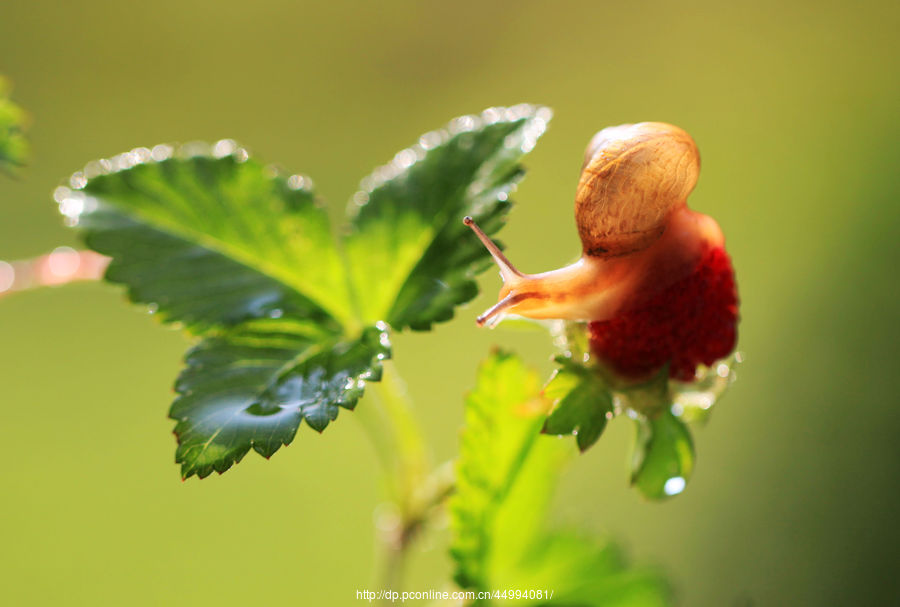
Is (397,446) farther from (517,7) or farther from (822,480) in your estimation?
(517,7)

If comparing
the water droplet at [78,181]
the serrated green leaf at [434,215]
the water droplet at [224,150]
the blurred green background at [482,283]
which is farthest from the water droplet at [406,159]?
A: the blurred green background at [482,283]

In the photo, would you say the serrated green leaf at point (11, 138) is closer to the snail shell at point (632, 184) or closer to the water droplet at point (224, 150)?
the water droplet at point (224, 150)

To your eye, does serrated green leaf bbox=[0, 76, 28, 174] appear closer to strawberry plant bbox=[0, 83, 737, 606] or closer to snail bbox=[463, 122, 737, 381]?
strawberry plant bbox=[0, 83, 737, 606]

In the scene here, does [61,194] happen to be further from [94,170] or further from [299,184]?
[299,184]

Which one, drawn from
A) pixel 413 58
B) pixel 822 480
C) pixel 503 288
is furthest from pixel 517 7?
pixel 503 288

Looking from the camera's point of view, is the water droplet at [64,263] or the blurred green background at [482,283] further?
the blurred green background at [482,283]
